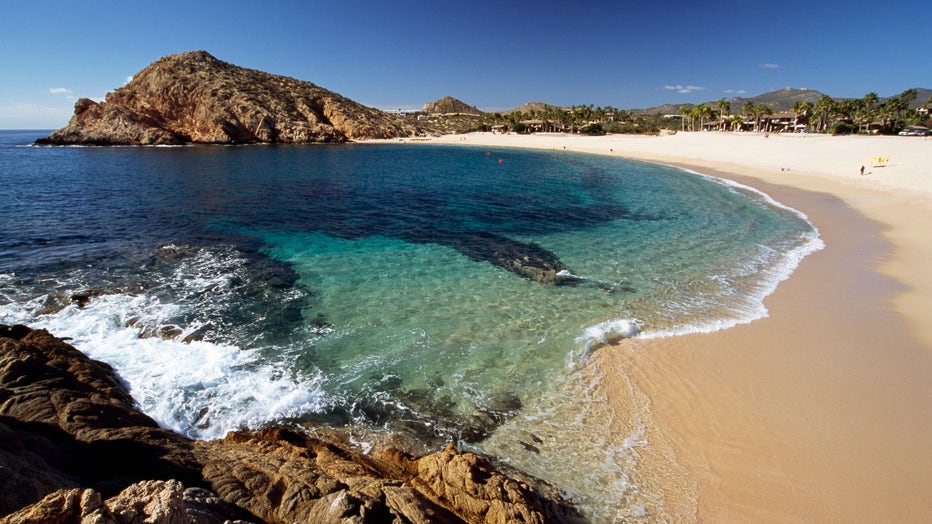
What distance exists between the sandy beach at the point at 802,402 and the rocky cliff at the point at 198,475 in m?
2.64

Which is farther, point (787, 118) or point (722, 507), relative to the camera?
point (787, 118)

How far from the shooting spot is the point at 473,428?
23.3 ft

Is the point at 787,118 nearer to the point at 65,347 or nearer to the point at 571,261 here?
the point at 571,261

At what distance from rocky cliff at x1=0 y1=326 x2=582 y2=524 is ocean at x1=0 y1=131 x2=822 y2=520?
1.10 meters

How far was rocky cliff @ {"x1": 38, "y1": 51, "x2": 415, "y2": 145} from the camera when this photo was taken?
73.6 m

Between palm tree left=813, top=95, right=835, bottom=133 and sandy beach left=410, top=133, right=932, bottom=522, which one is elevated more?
palm tree left=813, top=95, right=835, bottom=133

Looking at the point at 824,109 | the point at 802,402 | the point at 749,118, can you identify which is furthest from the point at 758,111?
the point at 802,402

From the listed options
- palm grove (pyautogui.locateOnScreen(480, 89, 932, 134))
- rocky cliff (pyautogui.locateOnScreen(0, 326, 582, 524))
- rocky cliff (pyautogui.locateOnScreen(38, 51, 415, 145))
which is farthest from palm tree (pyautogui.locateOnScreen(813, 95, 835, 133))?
rocky cliff (pyautogui.locateOnScreen(38, 51, 415, 145))

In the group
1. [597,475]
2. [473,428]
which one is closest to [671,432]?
[597,475]

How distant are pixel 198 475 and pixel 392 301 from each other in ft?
24.7

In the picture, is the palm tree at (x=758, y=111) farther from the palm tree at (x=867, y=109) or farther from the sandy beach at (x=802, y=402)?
the sandy beach at (x=802, y=402)

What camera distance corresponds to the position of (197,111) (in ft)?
265

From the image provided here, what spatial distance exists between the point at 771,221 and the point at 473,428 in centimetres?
2409

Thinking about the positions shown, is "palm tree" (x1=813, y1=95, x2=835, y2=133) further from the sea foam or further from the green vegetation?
the sea foam
